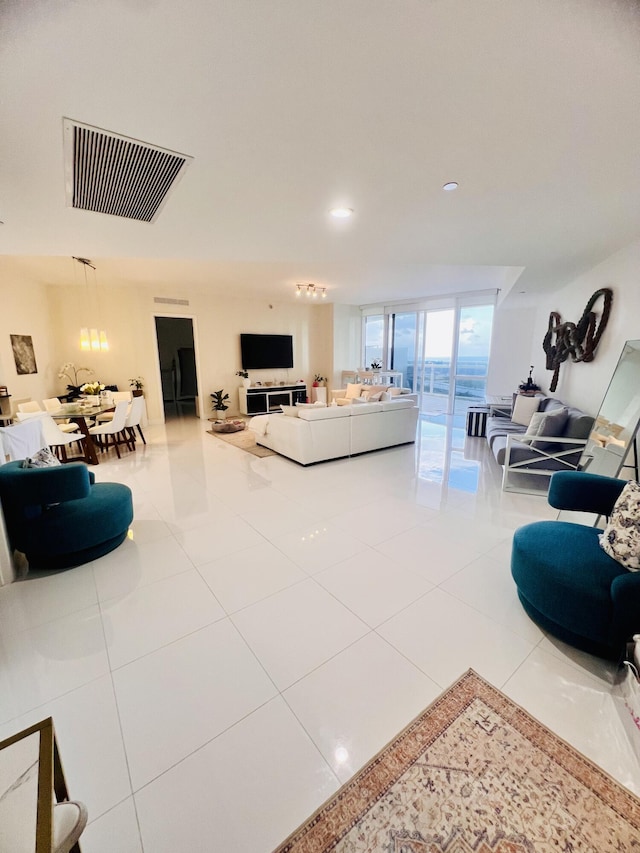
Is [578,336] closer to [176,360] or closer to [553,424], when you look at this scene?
[553,424]

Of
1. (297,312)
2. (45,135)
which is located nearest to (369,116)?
(45,135)

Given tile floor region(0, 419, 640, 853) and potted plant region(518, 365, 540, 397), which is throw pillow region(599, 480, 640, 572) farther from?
potted plant region(518, 365, 540, 397)

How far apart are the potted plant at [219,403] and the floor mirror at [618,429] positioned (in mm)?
6586

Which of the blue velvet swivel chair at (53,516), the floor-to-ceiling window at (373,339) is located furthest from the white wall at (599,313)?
the blue velvet swivel chair at (53,516)

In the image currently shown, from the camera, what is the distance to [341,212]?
2.49 metres

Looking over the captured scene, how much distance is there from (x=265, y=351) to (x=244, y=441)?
332 centimetres

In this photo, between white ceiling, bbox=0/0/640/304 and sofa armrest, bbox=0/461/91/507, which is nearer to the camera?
white ceiling, bbox=0/0/640/304

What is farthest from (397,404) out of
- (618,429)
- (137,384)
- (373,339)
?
(137,384)

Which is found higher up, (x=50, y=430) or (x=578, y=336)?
(x=578, y=336)

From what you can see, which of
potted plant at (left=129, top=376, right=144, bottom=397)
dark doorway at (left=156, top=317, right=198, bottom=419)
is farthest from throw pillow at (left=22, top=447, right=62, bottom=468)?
dark doorway at (left=156, top=317, right=198, bottom=419)

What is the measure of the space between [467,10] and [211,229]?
2.27m

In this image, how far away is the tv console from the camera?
8.15 meters

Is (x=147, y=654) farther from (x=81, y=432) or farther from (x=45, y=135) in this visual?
(x=81, y=432)

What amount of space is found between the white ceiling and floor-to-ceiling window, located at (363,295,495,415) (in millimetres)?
4731
